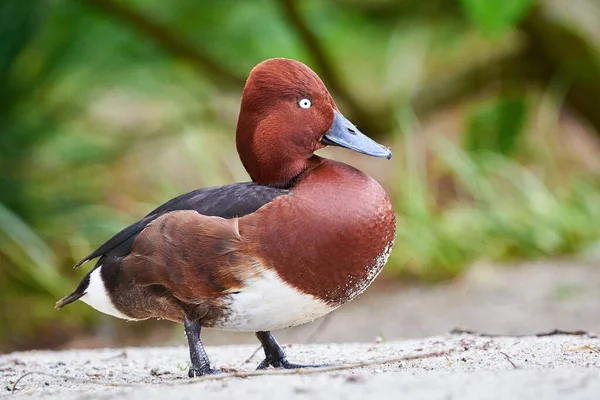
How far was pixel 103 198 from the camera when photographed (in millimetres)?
6285

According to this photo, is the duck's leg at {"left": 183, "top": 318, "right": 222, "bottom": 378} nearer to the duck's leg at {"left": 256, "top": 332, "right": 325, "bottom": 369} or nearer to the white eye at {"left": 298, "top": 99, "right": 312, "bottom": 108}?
the duck's leg at {"left": 256, "top": 332, "right": 325, "bottom": 369}

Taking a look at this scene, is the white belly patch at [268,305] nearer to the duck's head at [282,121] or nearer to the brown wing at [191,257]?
the brown wing at [191,257]

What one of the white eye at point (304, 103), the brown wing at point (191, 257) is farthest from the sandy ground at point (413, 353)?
the white eye at point (304, 103)

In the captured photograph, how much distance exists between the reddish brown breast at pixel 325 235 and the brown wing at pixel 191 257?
5cm

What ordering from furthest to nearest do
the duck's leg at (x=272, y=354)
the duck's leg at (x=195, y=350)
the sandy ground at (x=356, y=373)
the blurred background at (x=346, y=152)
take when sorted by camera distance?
1. the blurred background at (x=346, y=152)
2. the duck's leg at (x=272, y=354)
3. the duck's leg at (x=195, y=350)
4. the sandy ground at (x=356, y=373)

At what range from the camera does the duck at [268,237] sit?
2.45 meters

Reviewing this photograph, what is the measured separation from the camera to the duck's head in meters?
2.64

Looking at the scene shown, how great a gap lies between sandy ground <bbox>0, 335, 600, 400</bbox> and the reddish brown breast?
24 centimetres

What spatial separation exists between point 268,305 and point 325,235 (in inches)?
9.1

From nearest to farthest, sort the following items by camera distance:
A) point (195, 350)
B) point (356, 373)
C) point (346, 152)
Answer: point (356, 373)
point (195, 350)
point (346, 152)

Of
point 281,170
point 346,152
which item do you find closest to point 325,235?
point 281,170

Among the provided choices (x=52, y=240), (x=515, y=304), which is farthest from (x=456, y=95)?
(x=52, y=240)

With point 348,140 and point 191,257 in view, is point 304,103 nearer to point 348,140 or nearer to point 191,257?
point 348,140

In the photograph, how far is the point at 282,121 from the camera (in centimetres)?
263
